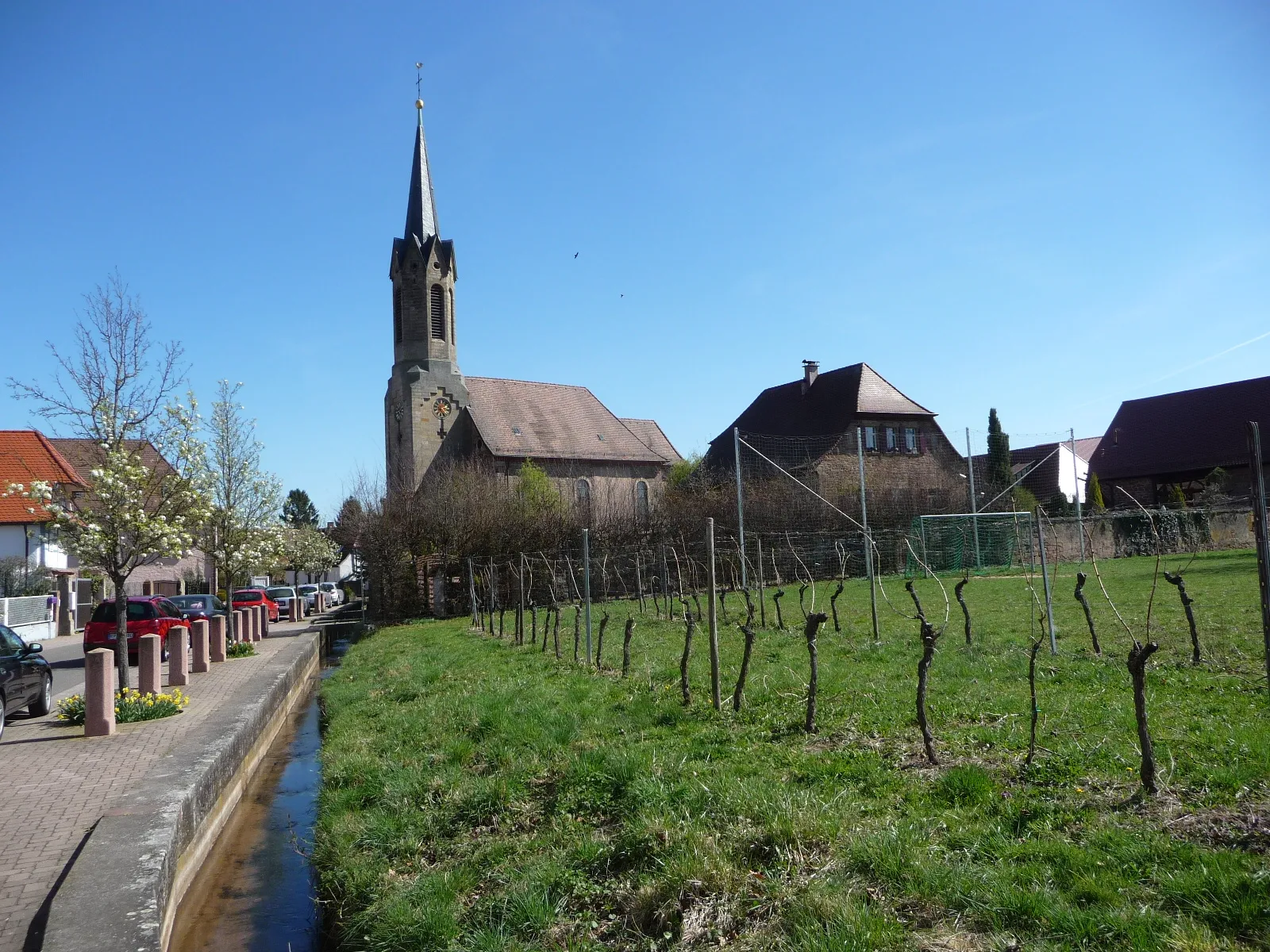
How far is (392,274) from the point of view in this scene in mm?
50500

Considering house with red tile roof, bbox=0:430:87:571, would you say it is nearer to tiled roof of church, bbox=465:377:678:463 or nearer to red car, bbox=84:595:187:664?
red car, bbox=84:595:187:664

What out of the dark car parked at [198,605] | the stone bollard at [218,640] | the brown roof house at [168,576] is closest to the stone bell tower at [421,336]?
the brown roof house at [168,576]

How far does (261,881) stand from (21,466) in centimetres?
3366

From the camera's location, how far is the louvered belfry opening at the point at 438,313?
50.1 metres

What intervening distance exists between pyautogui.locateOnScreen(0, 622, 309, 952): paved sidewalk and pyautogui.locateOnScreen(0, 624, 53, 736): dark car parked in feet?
1.02

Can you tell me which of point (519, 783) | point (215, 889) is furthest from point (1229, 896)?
point (215, 889)

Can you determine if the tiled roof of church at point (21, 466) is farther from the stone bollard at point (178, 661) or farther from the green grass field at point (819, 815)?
the green grass field at point (819, 815)

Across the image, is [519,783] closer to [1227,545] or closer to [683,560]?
[683,560]

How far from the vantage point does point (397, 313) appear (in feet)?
168

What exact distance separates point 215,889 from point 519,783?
2.51 m

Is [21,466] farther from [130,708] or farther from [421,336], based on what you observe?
[130,708]

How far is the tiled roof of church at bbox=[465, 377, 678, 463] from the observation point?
49281mm

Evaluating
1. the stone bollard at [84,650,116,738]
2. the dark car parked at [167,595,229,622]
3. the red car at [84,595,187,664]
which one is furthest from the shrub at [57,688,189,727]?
the dark car parked at [167,595,229,622]

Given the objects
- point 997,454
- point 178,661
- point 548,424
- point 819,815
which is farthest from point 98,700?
point 997,454
